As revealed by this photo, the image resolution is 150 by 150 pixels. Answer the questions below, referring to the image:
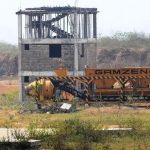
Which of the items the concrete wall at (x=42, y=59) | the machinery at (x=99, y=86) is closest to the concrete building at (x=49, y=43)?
the concrete wall at (x=42, y=59)

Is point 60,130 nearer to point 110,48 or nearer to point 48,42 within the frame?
point 48,42

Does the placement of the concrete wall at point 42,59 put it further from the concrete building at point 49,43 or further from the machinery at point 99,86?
the machinery at point 99,86

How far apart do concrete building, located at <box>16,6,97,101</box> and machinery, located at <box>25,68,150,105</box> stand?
330 inches

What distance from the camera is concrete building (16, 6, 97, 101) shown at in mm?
39406

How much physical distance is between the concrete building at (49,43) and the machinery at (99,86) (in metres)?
8.39

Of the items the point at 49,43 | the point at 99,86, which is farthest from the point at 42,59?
the point at 99,86

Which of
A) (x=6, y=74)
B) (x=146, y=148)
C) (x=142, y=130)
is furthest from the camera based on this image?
(x=6, y=74)

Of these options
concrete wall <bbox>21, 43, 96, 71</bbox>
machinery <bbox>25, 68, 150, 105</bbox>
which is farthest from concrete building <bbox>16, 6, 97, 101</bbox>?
machinery <bbox>25, 68, 150, 105</bbox>

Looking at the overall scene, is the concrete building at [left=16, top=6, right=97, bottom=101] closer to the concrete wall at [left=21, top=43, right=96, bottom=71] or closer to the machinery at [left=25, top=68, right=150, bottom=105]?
the concrete wall at [left=21, top=43, right=96, bottom=71]

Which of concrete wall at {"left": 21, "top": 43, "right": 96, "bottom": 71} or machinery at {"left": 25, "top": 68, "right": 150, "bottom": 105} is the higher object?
concrete wall at {"left": 21, "top": 43, "right": 96, "bottom": 71}

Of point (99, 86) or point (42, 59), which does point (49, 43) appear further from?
point (99, 86)

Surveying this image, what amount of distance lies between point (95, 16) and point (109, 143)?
26.4 metres

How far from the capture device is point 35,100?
2936cm

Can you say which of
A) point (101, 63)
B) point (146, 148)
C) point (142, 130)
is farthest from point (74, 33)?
point (101, 63)
